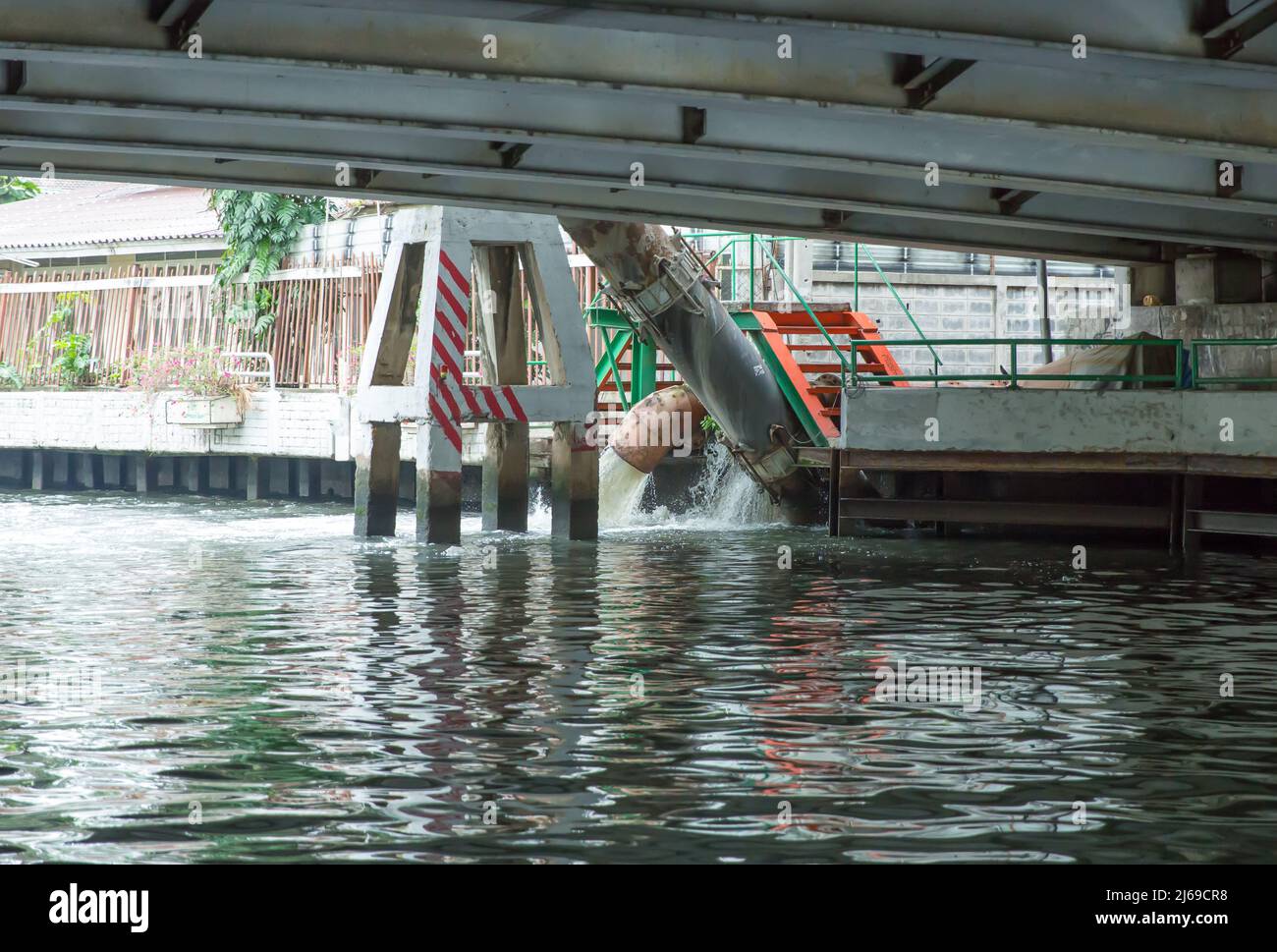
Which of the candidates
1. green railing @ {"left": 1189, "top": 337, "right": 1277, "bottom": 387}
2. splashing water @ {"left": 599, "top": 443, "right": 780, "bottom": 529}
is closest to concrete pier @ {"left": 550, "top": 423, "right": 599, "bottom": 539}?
splashing water @ {"left": 599, "top": 443, "right": 780, "bottom": 529}

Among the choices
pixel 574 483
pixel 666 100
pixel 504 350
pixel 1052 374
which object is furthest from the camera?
pixel 1052 374

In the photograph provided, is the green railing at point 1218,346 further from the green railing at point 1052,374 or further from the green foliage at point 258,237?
the green foliage at point 258,237

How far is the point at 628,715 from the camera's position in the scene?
8.53 meters

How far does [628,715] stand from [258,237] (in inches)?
1074

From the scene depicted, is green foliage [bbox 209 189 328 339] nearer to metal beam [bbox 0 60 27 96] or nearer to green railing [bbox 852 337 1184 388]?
green railing [bbox 852 337 1184 388]

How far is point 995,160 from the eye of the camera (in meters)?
14.5

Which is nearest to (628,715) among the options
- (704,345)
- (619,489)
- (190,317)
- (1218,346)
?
(704,345)

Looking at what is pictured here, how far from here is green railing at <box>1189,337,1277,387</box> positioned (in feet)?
60.0

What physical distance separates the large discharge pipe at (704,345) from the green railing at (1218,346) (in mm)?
5103

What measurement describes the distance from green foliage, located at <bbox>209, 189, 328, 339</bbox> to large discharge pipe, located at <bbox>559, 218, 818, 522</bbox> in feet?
46.9

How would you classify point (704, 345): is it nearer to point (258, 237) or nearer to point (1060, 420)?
point (1060, 420)

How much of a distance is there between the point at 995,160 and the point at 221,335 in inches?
928

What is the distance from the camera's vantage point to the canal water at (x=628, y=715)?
6.12 metres

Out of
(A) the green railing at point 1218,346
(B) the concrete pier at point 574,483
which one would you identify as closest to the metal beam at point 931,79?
(A) the green railing at point 1218,346
